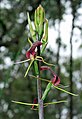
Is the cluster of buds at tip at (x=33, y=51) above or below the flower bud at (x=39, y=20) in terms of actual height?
below

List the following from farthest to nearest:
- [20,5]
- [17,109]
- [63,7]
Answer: [17,109], [20,5], [63,7]

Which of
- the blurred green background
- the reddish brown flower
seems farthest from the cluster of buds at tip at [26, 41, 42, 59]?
the blurred green background

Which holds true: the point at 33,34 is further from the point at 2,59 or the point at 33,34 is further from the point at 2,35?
the point at 2,59

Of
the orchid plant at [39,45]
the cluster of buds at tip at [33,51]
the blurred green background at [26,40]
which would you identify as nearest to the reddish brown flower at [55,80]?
the orchid plant at [39,45]

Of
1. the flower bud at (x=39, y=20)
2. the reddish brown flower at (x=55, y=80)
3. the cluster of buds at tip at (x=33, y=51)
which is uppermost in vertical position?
the flower bud at (x=39, y=20)

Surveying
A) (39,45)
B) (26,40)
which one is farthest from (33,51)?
Result: (26,40)

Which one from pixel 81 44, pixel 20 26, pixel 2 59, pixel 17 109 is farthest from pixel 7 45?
pixel 17 109

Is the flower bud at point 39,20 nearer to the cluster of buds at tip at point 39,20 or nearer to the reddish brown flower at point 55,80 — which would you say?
the cluster of buds at tip at point 39,20

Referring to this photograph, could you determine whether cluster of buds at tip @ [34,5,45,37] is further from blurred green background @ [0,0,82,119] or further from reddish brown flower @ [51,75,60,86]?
blurred green background @ [0,0,82,119]

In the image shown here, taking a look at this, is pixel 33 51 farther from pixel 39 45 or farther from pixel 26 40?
pixel 26 40

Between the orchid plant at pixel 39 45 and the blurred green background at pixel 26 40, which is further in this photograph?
the blurred green background at pixel 26 40

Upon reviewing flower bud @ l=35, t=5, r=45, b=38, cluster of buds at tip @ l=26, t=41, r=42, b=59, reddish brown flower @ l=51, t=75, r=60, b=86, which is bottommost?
reddish brown flower @ l=51, t=75, r=60, b=86
